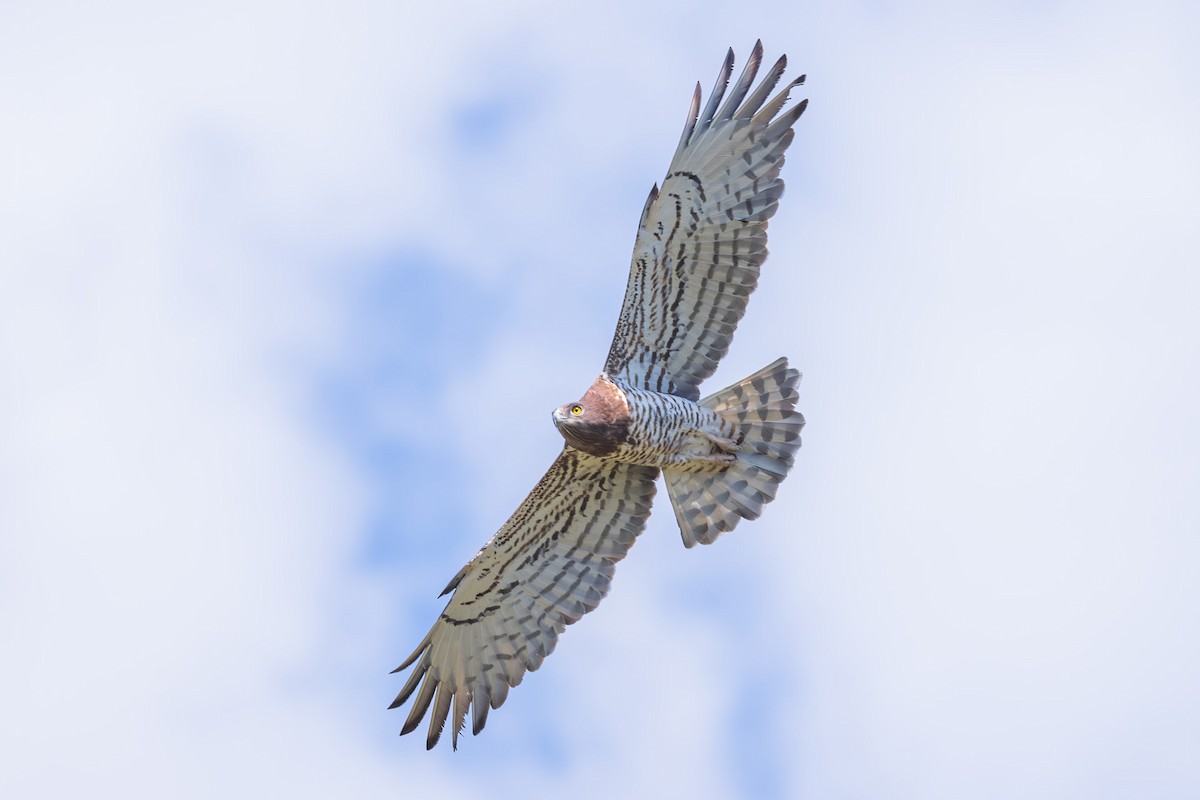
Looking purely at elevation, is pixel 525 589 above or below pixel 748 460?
above

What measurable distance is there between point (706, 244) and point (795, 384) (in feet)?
4.84

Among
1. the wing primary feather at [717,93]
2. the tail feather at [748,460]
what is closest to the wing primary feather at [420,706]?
the tail feather at [748,460]

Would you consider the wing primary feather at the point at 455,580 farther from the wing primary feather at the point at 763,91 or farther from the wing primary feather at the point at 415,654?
the wing primary feather at the point at 763,91

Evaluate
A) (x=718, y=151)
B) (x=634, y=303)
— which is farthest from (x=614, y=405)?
(x=718, y=151)

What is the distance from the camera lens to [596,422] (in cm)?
1513

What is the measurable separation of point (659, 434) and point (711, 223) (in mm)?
1790

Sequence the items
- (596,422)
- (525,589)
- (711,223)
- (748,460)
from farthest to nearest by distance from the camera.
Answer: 1. (525,589)
2. (748,460)
3. (711,223)
4. (596,422)

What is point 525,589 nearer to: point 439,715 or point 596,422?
point 439,715

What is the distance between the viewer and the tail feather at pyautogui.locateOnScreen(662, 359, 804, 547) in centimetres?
1593

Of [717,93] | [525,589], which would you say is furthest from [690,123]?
[525,589]

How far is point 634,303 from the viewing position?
15.7m

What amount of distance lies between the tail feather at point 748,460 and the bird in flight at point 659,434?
1 cm

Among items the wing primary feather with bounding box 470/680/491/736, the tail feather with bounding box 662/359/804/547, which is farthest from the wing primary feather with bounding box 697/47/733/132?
the wing primary feather with bounding box 470/680/491/736

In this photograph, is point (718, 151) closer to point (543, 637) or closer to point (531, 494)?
point (531, 494)
